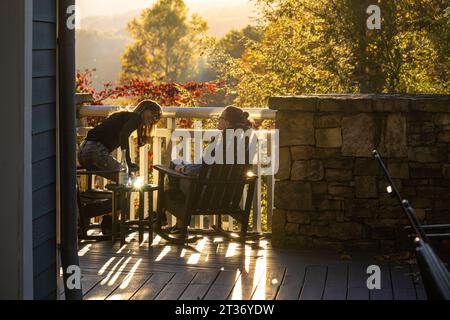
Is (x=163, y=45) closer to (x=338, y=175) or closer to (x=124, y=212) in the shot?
(x=124, y=212)

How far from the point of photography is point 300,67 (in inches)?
558

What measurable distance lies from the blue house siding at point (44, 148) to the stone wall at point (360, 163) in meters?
2.73

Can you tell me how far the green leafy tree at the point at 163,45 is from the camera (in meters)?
28.7

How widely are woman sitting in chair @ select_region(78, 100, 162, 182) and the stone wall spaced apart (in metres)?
1.07

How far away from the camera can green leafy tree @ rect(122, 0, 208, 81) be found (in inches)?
1130

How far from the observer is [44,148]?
12.5 ft

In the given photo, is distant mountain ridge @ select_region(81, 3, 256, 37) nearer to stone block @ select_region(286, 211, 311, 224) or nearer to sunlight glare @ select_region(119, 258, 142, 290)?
stone block @ select_region(286, 211, 311, 224)

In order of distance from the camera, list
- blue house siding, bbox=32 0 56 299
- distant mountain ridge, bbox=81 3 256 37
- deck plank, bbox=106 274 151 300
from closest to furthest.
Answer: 1. blue house siding, bbox=32 0 56 299
2. deck plank, bbox=106 274 151 300
3. distant mountain ridge, bbox=81 3 256 37

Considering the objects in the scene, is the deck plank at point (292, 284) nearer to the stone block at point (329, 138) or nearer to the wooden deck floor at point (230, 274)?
the wooden deck floor at point (230, 274)

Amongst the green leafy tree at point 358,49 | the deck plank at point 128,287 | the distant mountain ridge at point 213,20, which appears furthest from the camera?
the distant mountain ridge at point 213,20

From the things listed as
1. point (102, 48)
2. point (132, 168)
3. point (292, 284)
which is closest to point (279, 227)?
point (292, 284)
